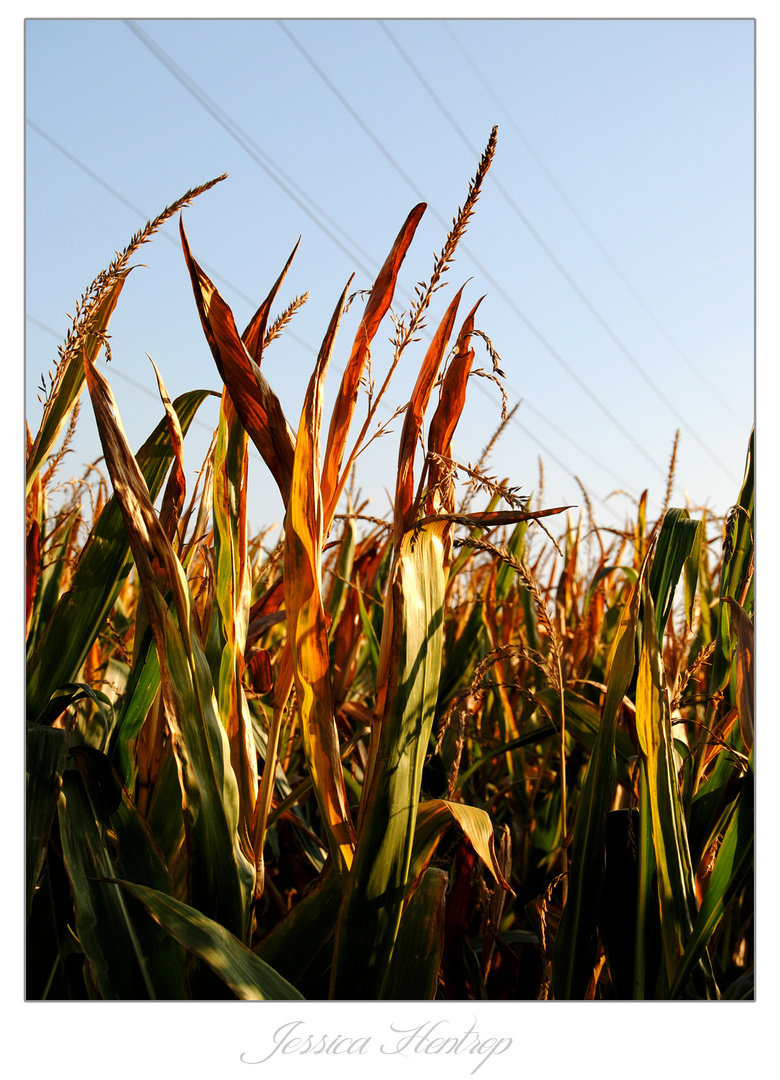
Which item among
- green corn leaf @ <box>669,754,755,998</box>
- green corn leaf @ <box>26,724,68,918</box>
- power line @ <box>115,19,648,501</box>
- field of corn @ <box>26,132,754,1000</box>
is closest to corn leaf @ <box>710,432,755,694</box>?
field of corn @ <box>26,132,754,1000</box>

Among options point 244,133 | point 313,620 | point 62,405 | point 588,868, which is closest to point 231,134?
point 244,133

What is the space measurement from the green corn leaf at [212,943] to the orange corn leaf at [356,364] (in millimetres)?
275

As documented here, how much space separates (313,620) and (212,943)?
0.21 metres

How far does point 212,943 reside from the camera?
0.41 metres

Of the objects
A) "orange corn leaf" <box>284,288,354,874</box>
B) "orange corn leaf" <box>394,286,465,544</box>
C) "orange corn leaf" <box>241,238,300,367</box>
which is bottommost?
"orange corn leaf" <box>284,288,354,874</box>

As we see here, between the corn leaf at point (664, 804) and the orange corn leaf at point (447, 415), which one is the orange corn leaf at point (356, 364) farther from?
the corn leaf at point (664, 804)

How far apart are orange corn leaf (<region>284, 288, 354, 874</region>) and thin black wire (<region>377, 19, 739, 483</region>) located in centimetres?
40

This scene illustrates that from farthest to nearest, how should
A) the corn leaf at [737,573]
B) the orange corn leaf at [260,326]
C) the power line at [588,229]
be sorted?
the power line at [588,229] < the corn leaf at [737,573] < the orange corn leaf at [260,326]

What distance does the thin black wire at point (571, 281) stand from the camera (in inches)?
28.7

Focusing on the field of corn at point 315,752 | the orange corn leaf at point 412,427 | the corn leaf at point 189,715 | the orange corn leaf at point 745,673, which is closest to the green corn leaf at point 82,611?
the field of corn at point 315,752

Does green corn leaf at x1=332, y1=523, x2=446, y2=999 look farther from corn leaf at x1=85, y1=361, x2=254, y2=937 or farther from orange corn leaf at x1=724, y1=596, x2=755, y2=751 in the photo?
orange corn leaf at x1=724, y1=596, x2=755, y2=751

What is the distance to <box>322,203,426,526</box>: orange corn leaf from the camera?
49 cm
